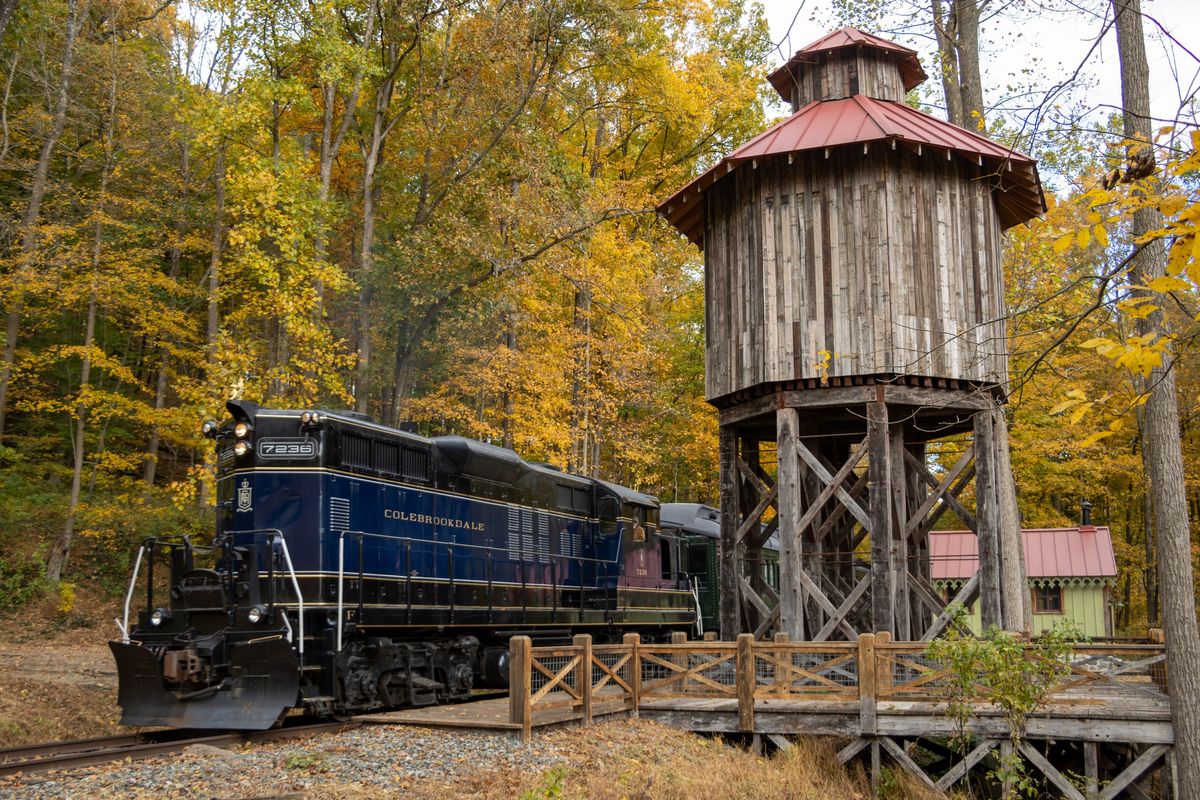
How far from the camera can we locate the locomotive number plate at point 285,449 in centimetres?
1292

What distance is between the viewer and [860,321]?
15164 millimetres

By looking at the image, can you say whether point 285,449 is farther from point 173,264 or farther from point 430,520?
point 173,264

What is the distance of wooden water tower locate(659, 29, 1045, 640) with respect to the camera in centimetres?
1501

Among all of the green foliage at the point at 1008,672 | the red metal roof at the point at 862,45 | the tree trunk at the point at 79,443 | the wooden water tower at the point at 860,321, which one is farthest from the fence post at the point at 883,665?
the tree trunk at the point at 79,443

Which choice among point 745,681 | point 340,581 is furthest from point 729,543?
point 340,581

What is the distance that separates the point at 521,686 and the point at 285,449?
4349 mm

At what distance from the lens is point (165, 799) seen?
8008 mm

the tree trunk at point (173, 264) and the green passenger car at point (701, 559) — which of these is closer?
the green passenger car at point (701, 559)

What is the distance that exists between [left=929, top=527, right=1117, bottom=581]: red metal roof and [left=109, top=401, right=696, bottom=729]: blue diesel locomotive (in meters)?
14.9

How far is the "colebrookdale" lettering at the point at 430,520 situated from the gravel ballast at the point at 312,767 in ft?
10.4

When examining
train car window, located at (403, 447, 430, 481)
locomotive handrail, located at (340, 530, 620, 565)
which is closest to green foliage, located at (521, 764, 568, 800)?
locomotive handrail, located at (340, 530, 620, 565)

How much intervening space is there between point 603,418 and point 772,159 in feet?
45.7

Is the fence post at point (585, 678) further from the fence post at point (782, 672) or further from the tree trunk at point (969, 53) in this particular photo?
the tree trunk at point (969, 53)

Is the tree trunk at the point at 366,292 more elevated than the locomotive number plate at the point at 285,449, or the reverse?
the tree trunk at the point at 366,292
